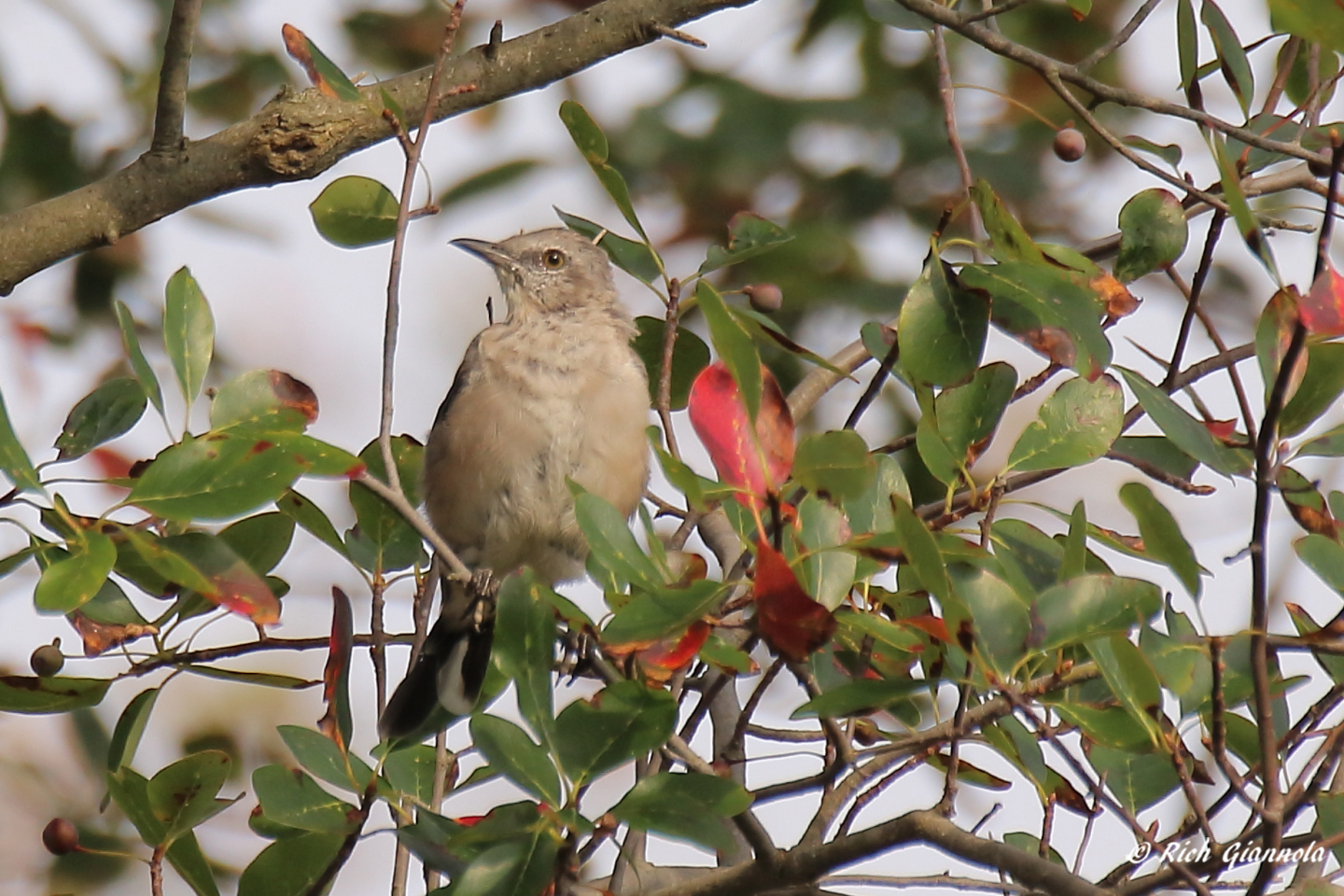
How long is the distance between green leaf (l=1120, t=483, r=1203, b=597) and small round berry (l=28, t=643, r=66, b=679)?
2199 millimetres

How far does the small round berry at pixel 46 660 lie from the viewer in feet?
10.3

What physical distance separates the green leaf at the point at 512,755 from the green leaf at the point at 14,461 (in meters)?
0.82

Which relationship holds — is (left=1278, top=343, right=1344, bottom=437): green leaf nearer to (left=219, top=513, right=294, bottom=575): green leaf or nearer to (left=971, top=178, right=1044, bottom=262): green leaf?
(left=971, top=178, right=1044, bottom=262): green leaf

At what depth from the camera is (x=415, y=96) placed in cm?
402

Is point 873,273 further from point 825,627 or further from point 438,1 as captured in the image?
point 825,627

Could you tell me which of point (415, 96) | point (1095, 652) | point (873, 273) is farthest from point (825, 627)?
point (873, 273)

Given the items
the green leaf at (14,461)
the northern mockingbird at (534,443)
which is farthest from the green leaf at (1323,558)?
the northern mockingbird at (534,443)

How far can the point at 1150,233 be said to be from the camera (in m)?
3.09

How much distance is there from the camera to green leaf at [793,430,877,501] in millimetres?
2242

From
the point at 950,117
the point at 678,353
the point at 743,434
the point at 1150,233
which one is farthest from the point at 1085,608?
the point at 678,353

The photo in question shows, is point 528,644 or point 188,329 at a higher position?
point 188,329

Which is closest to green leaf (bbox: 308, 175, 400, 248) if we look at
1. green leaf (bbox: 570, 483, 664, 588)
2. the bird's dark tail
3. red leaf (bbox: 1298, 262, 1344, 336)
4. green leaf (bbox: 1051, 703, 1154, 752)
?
the bird's dark tail

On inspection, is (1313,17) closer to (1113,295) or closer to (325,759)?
(1113,295)

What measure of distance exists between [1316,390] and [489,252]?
13.2 ft
